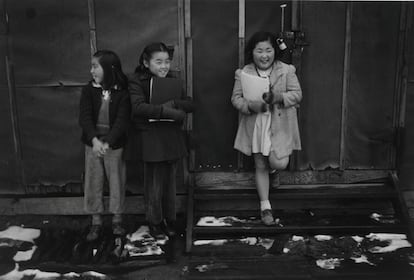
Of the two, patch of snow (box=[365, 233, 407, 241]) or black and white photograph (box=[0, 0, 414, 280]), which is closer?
black and white photograph (box=[0, 0, 414, 280])

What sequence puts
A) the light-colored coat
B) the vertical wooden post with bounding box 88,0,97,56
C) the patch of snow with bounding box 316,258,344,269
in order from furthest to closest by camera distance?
the vertical wooden post with bounding box 88,0,97,56 < the light-colored coat < the patch of snow with bounding box 316,258,344,269

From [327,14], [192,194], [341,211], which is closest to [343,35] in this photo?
A: [327,14]

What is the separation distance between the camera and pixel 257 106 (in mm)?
4793

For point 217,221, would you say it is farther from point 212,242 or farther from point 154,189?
point 154,189

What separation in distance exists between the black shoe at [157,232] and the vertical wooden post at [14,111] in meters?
1.57

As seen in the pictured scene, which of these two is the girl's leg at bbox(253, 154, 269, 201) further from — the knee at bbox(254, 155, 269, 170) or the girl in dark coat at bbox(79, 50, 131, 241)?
the girl in dark coat at bbox(79, 50, 131, 241)

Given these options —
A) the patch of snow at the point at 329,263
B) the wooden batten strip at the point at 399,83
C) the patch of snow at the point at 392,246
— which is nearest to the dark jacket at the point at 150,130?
the patch of snow at the point at 329,263

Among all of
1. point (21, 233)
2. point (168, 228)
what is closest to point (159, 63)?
point (168, 228)

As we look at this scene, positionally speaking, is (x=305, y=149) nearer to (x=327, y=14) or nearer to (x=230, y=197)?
(x=230, y=197)

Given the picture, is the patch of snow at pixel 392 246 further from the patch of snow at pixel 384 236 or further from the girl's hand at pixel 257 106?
the girl's hand at pixel 257 106

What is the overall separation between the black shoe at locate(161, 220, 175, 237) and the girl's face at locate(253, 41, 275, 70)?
6.26 feet

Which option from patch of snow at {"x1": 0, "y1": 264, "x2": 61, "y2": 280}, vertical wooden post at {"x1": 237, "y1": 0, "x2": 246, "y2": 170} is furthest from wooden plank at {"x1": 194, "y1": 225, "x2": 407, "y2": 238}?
vertical wooden post at {"x1": 237, "y1": 0, "x2": 246, "y2": 170}

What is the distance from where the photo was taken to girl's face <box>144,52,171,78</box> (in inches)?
181

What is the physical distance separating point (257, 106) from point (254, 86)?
0.65 ft
